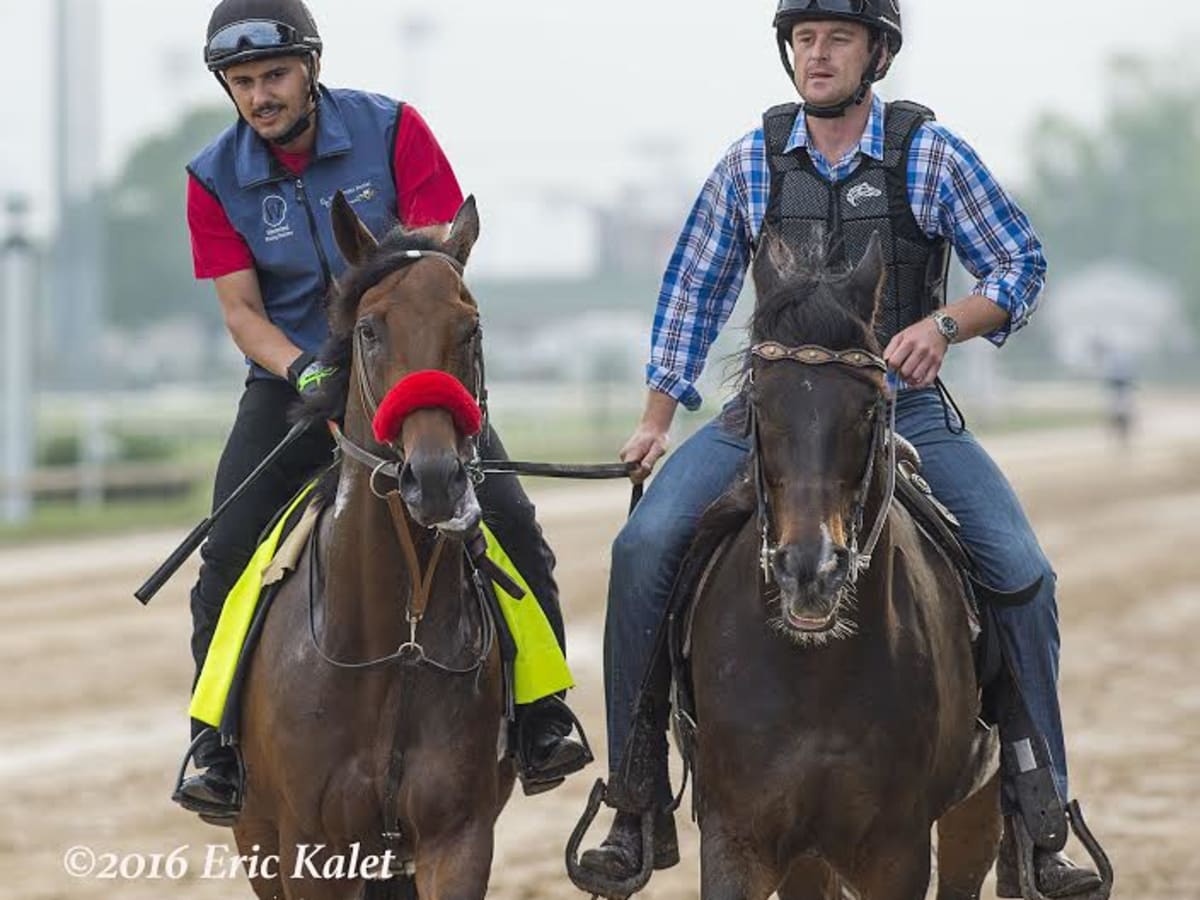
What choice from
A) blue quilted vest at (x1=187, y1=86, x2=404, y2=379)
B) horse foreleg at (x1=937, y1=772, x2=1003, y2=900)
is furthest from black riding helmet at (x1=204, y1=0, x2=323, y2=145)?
horse foreleg at (x1=937, y1=772, x2=1003, y2=900)

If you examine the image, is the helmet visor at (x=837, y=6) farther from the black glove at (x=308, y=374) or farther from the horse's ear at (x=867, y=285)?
the black glove at (x=308, y=374)

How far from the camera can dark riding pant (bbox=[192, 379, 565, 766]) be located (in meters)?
6.77

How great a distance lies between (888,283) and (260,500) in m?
2.16

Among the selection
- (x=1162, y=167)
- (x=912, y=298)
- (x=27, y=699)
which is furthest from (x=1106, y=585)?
(x=1162, y=167)

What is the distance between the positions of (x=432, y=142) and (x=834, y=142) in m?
1.36

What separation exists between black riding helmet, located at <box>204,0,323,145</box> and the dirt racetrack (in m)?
3.71

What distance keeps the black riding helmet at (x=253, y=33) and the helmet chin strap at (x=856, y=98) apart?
5.17ft

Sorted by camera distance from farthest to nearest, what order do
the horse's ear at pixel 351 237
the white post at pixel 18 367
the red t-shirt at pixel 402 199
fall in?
the white post at pixel 18 367
the red t-shirt at pixel 402 199
the horse's ear at pixel 351 237

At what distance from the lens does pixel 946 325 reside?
585cm

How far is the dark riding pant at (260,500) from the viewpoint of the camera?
677cm

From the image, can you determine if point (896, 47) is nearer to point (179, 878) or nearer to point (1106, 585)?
point (179, 878)

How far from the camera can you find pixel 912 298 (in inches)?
245

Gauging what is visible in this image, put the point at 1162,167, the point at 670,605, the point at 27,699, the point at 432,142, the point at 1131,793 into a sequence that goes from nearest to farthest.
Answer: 1. the point at 670,605
2. the point at 432,142
3. the point at 1131,793
4. the point at 27,699
5. the point at 1162,167

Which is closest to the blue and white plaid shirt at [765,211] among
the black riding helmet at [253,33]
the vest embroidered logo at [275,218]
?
the vest embroidered logo at [275,218]
